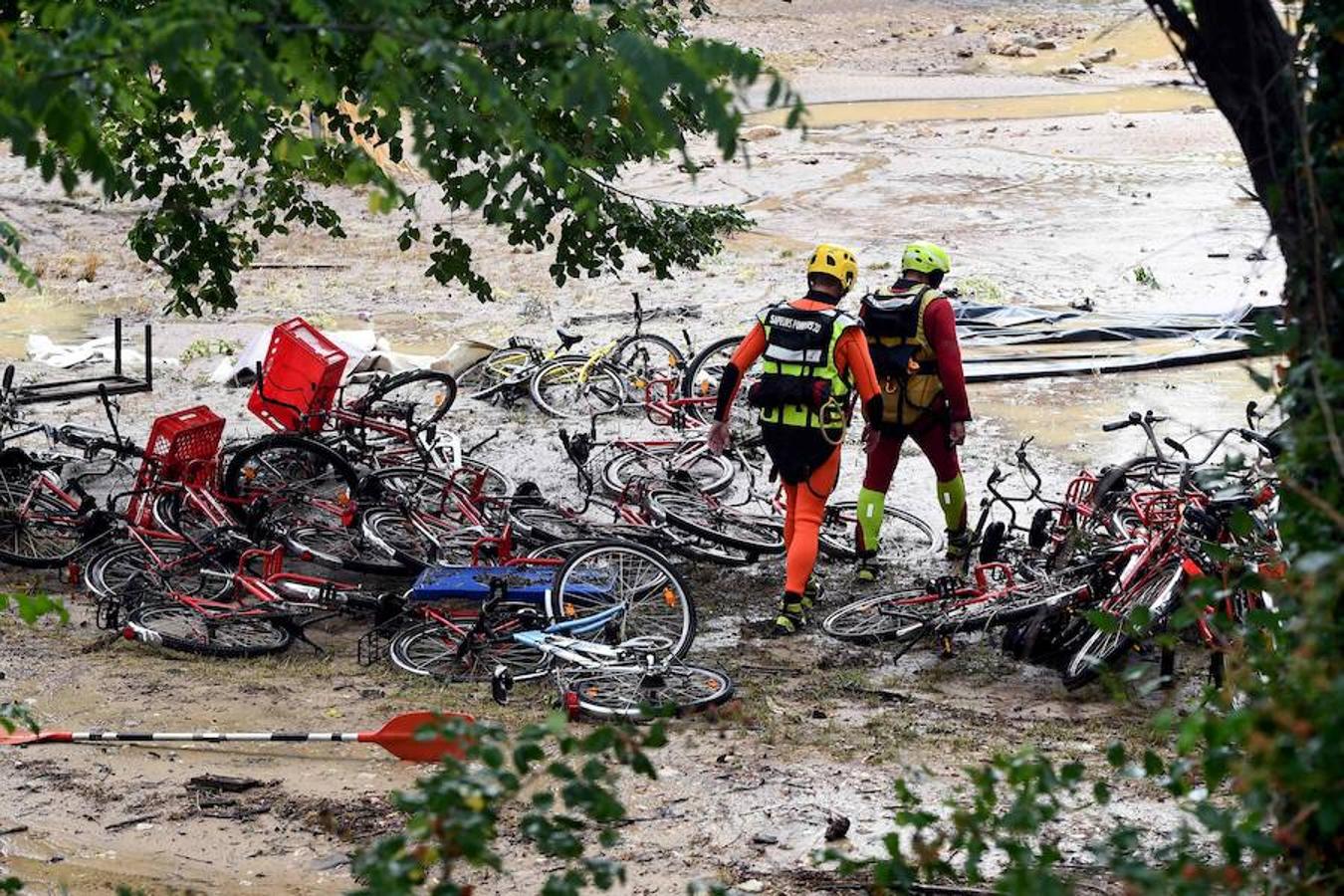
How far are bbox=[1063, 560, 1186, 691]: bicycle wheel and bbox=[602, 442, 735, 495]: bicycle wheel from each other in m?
3.02

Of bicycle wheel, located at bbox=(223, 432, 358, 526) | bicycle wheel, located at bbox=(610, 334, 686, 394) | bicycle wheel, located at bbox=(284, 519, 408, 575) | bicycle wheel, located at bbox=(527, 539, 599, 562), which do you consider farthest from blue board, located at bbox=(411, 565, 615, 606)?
bicycle wheel, located at bbox=(610, 334, 686, 394)

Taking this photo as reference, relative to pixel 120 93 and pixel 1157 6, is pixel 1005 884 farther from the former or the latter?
pixel 120 93

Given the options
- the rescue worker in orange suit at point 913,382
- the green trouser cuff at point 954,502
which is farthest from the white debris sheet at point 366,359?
the green trouser cuff at point 954,502

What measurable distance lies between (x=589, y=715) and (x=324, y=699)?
4.52ft

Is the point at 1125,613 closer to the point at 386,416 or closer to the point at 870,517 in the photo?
the point at 870,517

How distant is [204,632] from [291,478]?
153cm

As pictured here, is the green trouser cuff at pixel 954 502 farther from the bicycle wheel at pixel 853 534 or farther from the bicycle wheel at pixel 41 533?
the bicycle wheel at pixel 41 533

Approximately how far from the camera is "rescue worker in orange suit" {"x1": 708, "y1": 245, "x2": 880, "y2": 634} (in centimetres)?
911

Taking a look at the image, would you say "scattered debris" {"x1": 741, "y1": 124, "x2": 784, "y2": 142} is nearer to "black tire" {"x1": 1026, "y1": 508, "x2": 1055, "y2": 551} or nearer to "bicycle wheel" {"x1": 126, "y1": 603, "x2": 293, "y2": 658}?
"black tire" {"x1": 1026, "y1": 508, "x2": 1055, "y2": 551}

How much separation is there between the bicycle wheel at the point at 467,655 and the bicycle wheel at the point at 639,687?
1.40 ft

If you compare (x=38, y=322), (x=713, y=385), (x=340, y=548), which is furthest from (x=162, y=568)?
(x=38, y=322)

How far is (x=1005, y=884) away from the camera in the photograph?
11.0 ft

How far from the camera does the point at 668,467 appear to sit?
10734 millimetres

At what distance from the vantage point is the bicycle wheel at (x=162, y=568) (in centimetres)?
942
